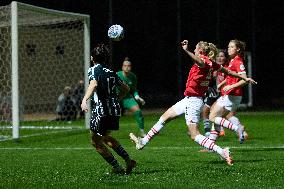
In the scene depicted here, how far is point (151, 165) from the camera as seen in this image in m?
10.4

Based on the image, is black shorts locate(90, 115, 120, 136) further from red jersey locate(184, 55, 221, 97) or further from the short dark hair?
red jersey locate(184, 55, 221, 97)

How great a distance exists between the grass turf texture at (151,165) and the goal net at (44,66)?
367 cm

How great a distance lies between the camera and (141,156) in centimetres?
1185

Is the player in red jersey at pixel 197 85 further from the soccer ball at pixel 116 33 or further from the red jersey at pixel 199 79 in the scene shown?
the soccer ball at pixel 116 33

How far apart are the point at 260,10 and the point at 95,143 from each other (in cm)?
3469

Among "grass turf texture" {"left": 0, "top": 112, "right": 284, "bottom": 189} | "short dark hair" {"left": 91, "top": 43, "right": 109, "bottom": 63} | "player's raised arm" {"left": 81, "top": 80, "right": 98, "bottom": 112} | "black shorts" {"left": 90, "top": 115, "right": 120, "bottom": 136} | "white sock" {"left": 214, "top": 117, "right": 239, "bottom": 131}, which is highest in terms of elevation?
"short dark hair" {"left": 91, "top": 43, "right": 109, "bottom": 63}

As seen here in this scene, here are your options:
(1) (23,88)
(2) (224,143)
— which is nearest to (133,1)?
(1) (23,88)

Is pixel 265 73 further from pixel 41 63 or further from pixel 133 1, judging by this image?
pixel 41 63

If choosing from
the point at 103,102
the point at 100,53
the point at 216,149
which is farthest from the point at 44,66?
the point at 103,102

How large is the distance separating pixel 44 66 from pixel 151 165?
1355 cm

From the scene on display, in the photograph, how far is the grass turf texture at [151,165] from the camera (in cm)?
842

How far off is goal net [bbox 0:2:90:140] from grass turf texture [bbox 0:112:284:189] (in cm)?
367

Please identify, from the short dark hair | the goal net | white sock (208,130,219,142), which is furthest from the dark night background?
the short dark hair

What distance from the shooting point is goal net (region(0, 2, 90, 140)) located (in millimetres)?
18531
